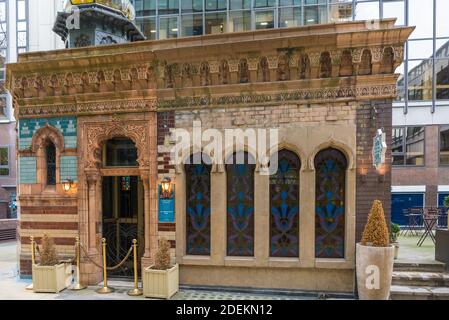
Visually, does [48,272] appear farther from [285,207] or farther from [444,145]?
[444,145]

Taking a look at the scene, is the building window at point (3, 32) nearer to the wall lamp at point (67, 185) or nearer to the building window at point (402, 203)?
the wall lamp at point (67, 185)

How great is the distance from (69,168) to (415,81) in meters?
18.8

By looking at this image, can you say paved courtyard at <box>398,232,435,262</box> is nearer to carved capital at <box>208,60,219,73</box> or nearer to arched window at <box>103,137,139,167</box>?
carved capital at <box>208,60,219,73</box>

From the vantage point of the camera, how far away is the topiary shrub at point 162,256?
25.4 ft

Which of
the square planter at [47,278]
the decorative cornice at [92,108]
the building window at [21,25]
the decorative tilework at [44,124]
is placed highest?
the building window at [21,25]

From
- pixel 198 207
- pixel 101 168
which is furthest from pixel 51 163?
pixel 198 207

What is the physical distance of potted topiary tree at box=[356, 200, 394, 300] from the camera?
6.84 meters

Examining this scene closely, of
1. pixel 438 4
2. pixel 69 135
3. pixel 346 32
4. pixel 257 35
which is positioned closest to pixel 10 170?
pixel 69 135

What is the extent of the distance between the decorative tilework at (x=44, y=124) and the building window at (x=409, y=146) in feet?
57.1

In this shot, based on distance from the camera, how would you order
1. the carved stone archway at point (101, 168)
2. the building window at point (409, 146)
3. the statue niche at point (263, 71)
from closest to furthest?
the statue niche at point (263, 71) → the carved stone archway at point (101, 168) → the building window at point (409, 146)

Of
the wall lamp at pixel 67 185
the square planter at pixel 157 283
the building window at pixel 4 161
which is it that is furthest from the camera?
the building window at pixel 4 161

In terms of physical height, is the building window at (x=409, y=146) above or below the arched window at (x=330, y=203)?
above

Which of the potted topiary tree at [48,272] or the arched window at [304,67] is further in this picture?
the potted topiary tree at [48,272]

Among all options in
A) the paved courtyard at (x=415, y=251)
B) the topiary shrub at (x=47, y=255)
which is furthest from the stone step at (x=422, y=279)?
the topiary shrub at (x=47, y=255)
